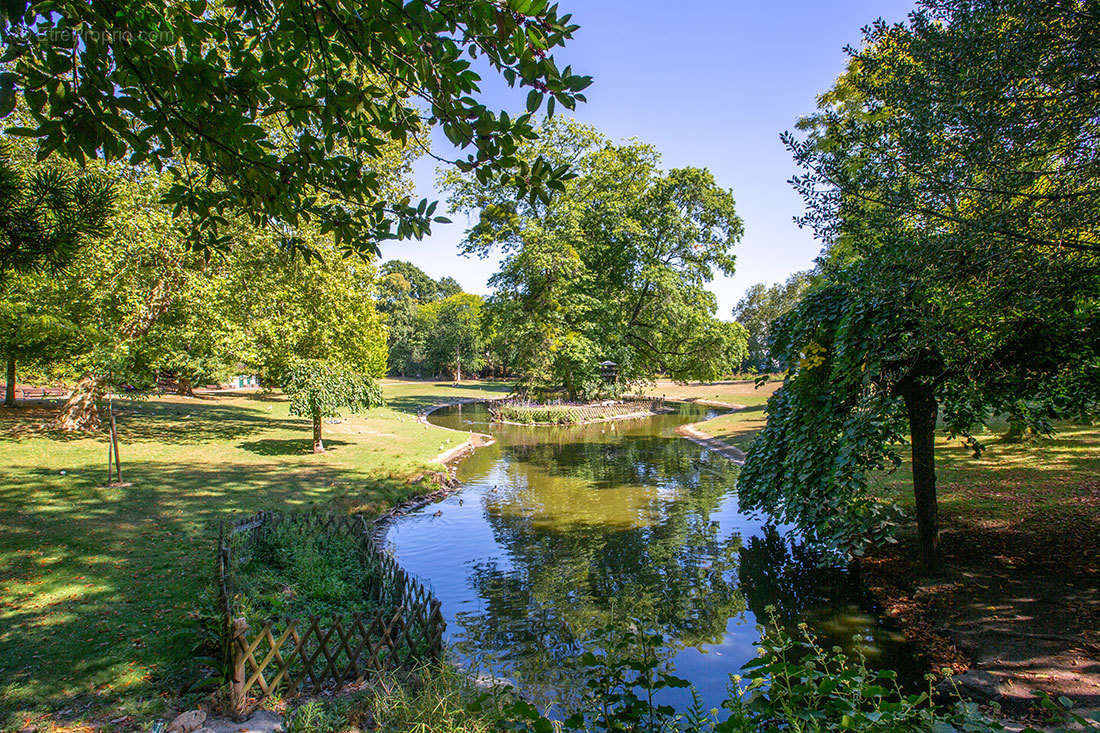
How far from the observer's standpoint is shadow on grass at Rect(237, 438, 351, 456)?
2066 cm

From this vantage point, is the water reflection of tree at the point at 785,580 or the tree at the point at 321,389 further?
the tree at the point at 321,389

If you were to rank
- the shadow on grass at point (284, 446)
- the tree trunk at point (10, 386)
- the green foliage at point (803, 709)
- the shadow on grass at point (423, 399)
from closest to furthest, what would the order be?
the green foliage at point (803, 709) → the shadow on grass at point (284, 446) → the tree trunk at point (10, 386) → the shadow on grass at point (423, 399)

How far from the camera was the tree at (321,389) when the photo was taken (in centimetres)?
1925

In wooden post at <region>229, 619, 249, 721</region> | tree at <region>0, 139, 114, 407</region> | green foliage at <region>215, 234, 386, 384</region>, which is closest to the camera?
tree at <region>0, 139, 114, 407</region>

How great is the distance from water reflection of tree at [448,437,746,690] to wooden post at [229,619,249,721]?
3.10 m

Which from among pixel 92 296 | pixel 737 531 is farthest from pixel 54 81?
pixel 92 296

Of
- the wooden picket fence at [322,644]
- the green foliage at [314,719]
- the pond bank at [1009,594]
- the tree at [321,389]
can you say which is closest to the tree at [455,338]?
the tree at [321,389]

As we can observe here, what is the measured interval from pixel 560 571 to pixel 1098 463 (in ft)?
46.5

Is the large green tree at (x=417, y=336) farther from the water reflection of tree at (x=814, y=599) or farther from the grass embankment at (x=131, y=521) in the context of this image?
the water reflection of tree at (x=814, y=599)

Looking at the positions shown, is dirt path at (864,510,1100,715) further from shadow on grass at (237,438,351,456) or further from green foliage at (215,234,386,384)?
shadow on grass at (237,438,351,456)

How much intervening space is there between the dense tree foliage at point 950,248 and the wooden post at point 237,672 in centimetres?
776

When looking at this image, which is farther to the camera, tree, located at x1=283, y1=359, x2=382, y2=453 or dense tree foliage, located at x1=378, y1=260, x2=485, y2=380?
dense tree foliage, located at x1=378, y1=260, x2=485, y2=380

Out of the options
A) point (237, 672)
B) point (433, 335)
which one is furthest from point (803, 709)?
point (433, 335)

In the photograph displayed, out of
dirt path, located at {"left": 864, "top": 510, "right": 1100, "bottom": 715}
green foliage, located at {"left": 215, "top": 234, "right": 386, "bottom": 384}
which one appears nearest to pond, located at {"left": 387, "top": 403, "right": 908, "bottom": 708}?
dirt path, located at {"left": 864, "top": 510, "right": 1100, "bottom": 715}
